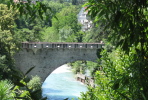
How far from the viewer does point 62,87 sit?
27.3 meters

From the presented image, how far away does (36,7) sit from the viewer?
2.77 meters

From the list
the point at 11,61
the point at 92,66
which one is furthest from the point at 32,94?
the point at 92,66

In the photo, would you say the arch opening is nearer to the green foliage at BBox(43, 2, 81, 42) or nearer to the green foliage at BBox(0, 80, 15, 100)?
the green foliage at BBox(43, 2, 81, 42)

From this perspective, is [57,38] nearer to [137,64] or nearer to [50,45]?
[50,45]

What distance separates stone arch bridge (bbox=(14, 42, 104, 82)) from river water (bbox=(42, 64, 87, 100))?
1766mm

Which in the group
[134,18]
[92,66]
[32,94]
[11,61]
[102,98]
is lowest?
[92,66]

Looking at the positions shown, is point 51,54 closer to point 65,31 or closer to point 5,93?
point 65,31

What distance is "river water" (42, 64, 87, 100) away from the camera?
24.3 meters

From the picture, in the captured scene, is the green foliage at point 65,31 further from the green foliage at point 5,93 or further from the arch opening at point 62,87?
the green foliage at point 5,93

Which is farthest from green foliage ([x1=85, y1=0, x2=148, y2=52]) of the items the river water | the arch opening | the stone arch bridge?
the stone arch bridge

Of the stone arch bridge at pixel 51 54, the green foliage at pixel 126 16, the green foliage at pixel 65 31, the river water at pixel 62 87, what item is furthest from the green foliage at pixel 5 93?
the green foliage at pixel 65 31

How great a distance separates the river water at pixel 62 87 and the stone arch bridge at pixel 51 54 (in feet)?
5.79

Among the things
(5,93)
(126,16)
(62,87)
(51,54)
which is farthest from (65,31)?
(126,16)

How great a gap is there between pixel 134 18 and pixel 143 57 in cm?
33
